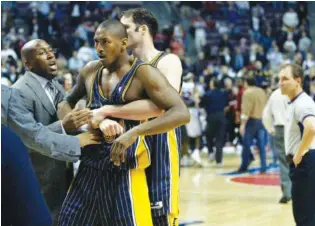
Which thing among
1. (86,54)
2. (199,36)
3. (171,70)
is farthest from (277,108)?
(199,36)

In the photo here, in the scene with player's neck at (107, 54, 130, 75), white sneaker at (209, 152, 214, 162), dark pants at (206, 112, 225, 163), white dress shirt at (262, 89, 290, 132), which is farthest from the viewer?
white sneaker at (209, 152, 214, 162)

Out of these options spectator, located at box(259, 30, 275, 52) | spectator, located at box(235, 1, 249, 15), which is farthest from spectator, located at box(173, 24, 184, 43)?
spectator, located at box(259, 30, 275, 52)

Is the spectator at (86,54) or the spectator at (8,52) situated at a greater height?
the spectator at (8,52)

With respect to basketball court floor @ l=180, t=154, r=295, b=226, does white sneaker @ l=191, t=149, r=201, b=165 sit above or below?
below

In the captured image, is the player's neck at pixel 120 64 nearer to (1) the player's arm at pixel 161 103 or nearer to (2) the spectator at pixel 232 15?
(1) the player's arm at pixel 161 103

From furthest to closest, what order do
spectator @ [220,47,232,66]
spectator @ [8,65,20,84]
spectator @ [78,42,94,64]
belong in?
1. spectator @ [220,47,232,66]
2. spectator @ [78,42,94,64]
3. spectator @ [8,65,20,84]

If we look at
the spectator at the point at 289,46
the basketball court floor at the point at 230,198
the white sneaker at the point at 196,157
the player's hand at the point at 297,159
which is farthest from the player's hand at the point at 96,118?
the spectator at the point at 289,46

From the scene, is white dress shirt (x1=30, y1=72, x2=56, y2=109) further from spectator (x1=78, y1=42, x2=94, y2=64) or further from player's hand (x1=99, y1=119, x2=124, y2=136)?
spectator (x1=78, y1=42, x2=94, y2=64)

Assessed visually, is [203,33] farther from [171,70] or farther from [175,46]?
[171,70]

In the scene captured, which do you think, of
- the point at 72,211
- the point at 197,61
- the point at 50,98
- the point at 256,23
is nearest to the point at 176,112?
the point at 72,211

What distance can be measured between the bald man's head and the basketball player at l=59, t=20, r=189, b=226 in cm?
67

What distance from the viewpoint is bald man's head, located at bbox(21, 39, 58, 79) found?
438cm

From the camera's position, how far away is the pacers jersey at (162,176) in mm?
4078

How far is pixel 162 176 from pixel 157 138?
0.22m
